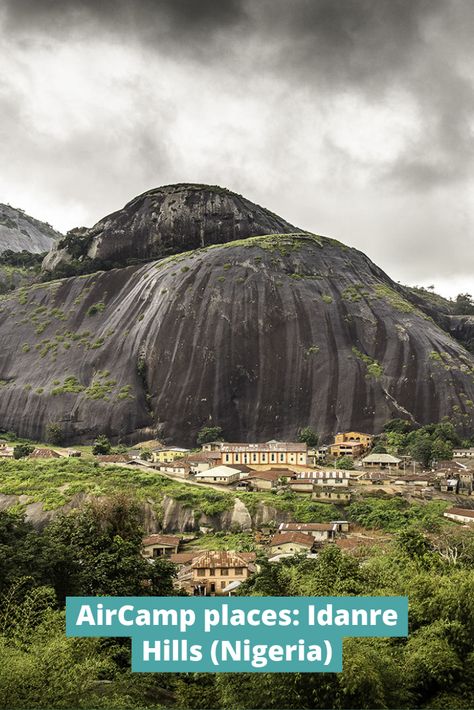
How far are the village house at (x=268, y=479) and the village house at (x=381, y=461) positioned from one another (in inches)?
325

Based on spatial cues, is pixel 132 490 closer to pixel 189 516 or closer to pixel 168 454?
pixel 189 516

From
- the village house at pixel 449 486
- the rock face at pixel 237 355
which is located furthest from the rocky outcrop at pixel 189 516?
the rock face at pixel 237 355

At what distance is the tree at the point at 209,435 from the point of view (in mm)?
69750

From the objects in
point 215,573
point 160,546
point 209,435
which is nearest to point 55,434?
point 209,435

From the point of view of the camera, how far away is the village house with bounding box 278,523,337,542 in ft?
134

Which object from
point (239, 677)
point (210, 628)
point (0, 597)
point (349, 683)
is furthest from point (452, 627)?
point (0, 597)

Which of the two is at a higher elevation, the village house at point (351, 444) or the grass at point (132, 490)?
the village house at point (351, 444)

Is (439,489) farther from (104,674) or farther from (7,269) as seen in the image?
(7,269)

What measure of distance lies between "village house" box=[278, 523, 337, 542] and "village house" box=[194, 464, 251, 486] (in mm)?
12172

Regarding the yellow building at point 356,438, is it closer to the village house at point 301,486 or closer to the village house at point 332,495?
the village house at point 301,486

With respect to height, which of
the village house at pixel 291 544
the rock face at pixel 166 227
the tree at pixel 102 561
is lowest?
the village house at pixel 291 544

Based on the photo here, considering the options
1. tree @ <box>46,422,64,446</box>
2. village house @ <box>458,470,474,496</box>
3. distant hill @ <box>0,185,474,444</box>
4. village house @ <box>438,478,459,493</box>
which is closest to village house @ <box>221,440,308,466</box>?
distant hill @ <box>0,185,474,444</box>

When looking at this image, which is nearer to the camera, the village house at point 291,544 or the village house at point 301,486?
A: the village house at point 291,544

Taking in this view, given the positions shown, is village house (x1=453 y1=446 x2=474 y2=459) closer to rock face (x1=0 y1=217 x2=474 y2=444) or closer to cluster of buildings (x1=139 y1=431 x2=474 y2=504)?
cluster of buildings (x1=139 y1=431 x2=474 y2=504)
